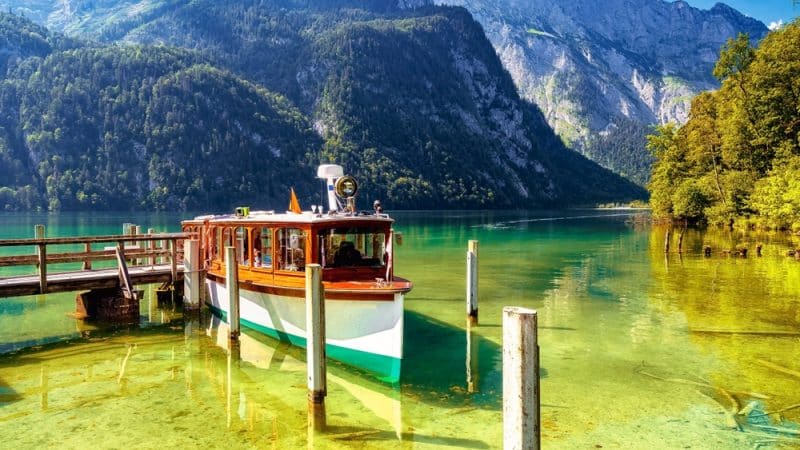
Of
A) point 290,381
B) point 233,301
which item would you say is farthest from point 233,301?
point 290,381

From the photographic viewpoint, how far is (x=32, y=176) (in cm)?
16700

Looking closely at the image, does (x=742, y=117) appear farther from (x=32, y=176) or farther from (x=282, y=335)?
(x=32, y=176)

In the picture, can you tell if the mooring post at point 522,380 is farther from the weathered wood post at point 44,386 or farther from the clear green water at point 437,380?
the weathered wood post at point 44,386

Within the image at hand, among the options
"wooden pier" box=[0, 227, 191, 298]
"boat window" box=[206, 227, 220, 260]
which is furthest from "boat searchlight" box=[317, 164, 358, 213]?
"wooden pier" box=[0, 227, 191, 298]

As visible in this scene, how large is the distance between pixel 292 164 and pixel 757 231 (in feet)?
517

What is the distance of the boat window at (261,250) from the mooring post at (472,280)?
658 centimetres

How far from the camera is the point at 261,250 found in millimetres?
17641

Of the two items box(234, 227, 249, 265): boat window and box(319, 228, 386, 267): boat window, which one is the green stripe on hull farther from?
box(234, 227, 249, 265): boat window

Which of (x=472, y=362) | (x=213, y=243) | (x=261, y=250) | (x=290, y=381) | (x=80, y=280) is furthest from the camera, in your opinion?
(x=213, y=243)

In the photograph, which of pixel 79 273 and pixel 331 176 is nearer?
pixel 331 176

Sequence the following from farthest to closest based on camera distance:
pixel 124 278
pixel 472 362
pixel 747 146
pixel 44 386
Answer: pixel 747 146 → pixel 124 278 → pixel 472 362 → pixel 44 386

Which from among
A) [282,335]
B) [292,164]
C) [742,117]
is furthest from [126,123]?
[282,335]

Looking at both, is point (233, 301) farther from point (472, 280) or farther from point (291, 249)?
point (472, 280)

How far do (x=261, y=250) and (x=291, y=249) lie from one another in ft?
6.85
